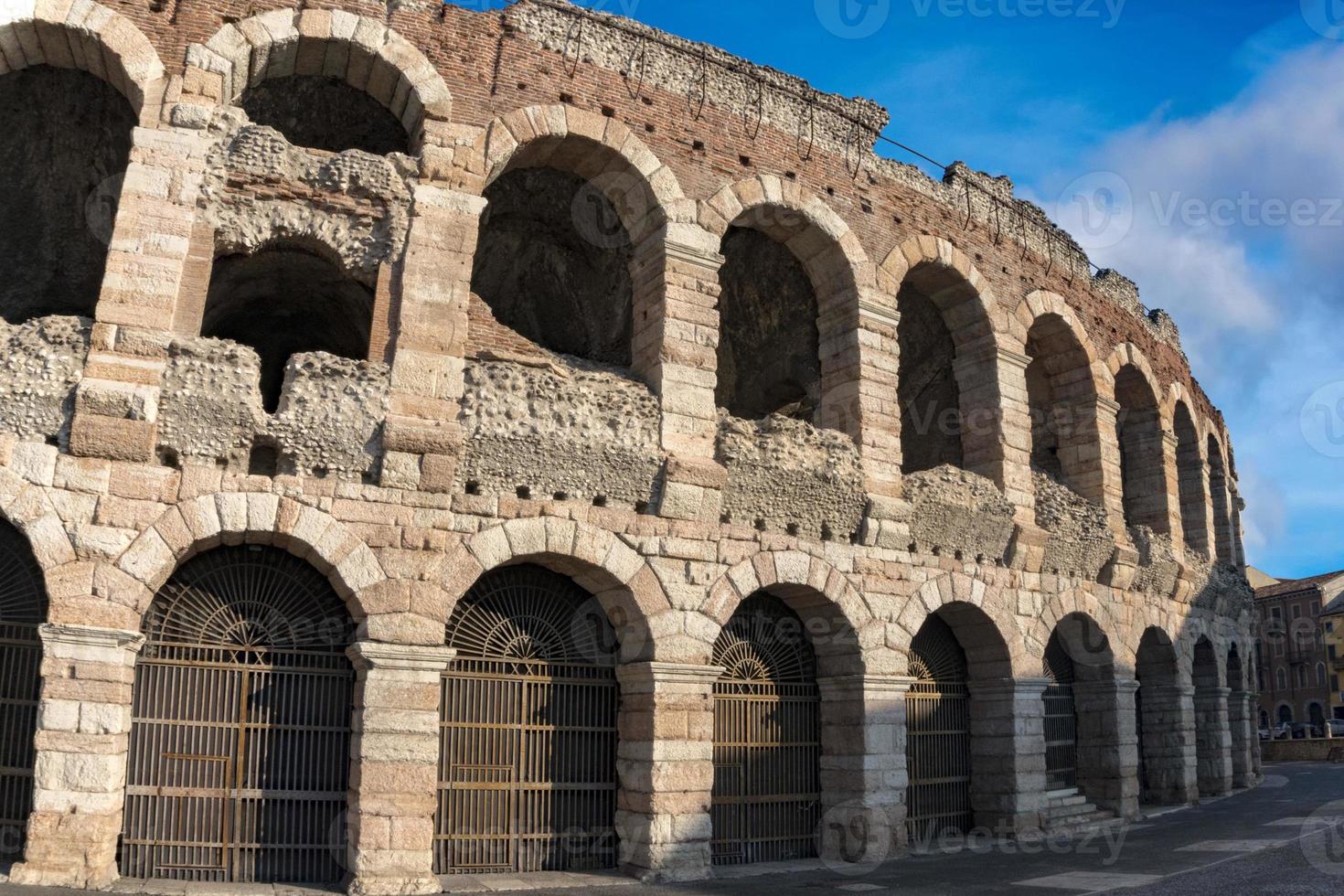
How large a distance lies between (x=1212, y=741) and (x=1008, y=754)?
24.5 ft

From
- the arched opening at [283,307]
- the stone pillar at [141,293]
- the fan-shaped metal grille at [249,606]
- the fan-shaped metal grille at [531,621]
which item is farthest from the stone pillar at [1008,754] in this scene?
the stone pillar at [141,293]

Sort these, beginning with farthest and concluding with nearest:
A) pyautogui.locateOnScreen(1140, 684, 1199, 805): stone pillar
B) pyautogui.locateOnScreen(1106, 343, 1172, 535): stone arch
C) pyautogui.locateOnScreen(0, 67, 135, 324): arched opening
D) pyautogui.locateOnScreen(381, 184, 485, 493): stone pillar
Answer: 1. pyautogui.locateOnScreen(1106, 343, 1172, 535): stone arch
2. pyautogui.locateOnScreen(1140, 684, 1199, 805): stone pillar
3. pyautogui.locateOnScreen(0, 67, 135, 324): arched opening
4. pyautogui.locateOnScreen(381, 184, 485, 493): stone pillar

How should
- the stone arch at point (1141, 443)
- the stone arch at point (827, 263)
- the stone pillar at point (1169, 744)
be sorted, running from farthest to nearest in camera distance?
the stone arch at point (1141, 443) → the stone pillar at point (1169, 744) → the stone arch at point (827, 263)

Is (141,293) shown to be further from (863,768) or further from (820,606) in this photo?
(863,768)

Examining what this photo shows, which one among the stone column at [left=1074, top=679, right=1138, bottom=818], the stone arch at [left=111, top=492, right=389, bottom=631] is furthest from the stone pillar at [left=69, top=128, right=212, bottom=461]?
the stone column at [left=1074, top=679, right=1138, bottom=818]

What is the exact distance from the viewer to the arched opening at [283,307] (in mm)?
10641

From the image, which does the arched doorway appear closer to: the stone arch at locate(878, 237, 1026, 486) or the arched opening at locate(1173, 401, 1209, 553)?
the stone arch at locate(878, 237, 1026, 486)

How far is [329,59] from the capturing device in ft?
31.0

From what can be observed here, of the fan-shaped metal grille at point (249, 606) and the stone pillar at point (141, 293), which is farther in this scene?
the fan-shaped metal grille at point (249, 606)

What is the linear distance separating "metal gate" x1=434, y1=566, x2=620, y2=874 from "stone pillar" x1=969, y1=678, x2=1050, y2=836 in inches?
187

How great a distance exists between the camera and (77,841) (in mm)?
7125

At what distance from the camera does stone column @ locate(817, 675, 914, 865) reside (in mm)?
10109

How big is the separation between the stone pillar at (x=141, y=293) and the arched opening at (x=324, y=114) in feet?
7.53

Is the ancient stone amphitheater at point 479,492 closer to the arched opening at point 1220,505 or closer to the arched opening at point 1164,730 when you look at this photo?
the arched opening at point 1164,730
